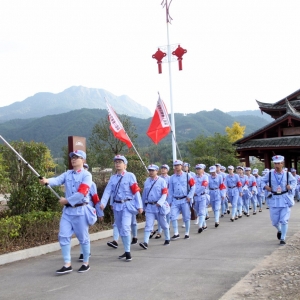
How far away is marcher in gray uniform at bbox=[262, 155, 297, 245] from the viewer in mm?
9859

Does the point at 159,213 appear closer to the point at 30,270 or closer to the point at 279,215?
the point at 279,215

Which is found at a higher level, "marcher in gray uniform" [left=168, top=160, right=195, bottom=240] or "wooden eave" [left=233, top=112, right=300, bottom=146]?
"wooden eave" [left=233, top=112, right=300, bottom=146]

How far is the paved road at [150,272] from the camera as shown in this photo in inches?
236

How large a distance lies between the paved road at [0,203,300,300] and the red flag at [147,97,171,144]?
6.12 m

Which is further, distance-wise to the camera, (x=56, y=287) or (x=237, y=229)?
(x=237, y=229)

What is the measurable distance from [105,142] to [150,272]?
25073mm

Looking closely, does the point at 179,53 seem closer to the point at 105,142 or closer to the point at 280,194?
the point at 280,194

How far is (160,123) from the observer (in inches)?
629

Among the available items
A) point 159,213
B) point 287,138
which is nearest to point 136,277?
point 159,213

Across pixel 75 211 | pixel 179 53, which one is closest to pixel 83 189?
pixel 75 211

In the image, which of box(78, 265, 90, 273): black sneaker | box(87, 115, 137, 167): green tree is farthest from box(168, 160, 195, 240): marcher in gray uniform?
box(87, 115, 137, 167): green tree

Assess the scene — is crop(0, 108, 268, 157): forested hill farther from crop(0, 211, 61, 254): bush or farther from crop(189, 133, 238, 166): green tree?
crop(0, 211, 61, 254): bush

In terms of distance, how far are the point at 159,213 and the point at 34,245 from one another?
295cm

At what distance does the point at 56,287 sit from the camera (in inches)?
252
